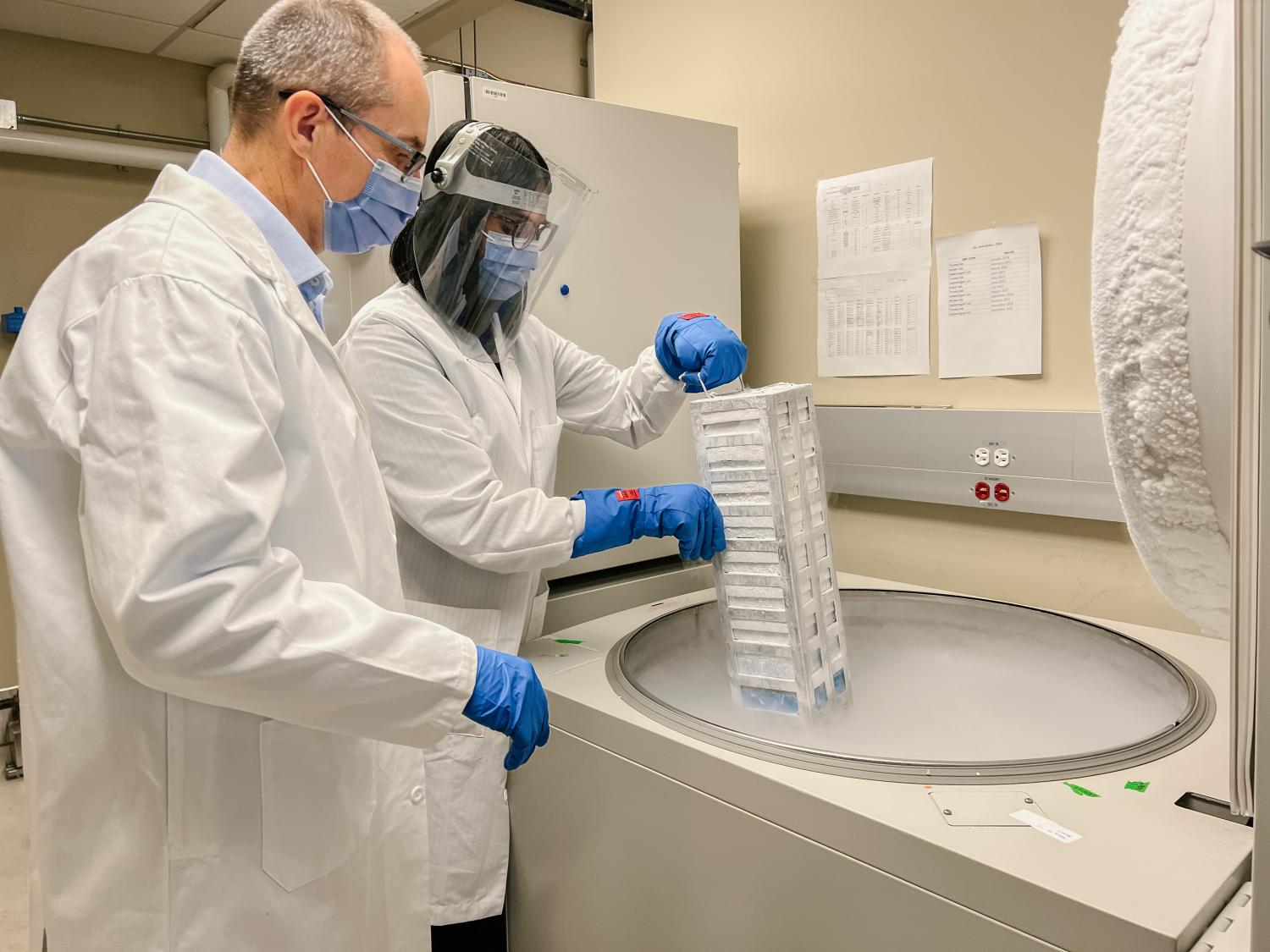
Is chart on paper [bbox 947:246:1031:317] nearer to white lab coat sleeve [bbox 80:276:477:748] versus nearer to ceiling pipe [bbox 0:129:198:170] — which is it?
white lab coat sleeve [bbox 80:276:477:748]

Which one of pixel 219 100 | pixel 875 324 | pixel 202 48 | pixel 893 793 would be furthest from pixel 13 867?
pixel 202 48

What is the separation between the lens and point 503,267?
1.34 meters

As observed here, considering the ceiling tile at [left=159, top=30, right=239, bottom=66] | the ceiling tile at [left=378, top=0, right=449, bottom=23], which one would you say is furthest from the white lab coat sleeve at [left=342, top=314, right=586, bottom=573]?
the ceiling tile at [left=159, top=30, right=239, bottom=66]

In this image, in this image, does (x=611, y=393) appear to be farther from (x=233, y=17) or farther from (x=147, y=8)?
(x=147, y=8)

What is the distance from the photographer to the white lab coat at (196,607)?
0.69 meters

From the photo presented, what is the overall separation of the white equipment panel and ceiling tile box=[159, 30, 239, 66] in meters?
2.61

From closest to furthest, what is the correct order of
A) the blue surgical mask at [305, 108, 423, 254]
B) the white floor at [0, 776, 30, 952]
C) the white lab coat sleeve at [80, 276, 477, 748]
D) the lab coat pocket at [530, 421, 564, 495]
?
the white lab coat sleeve at [80, 276, 477, 748], the blue surgical mask at [305, 108, 423, 254], the lab coat pocket at [530, 421, 564, 495], the white floor at [0, 776, 30, 952]

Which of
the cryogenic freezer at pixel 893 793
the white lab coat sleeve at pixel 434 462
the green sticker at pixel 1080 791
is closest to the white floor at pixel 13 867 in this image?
the white lab coat sleeve at pixel 434 462

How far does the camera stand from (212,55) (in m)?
3.35

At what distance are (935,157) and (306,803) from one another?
1594 millimetres

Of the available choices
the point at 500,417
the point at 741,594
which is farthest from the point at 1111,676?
the point at 500,417

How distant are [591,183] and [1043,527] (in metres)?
1.07

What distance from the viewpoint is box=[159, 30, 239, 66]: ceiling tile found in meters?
3.13

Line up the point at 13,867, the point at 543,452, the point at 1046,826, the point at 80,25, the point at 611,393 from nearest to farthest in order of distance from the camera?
the point at 1046,826, the point at 543,452, the point at 611,393, the point at 13,867, the point at 80,25
